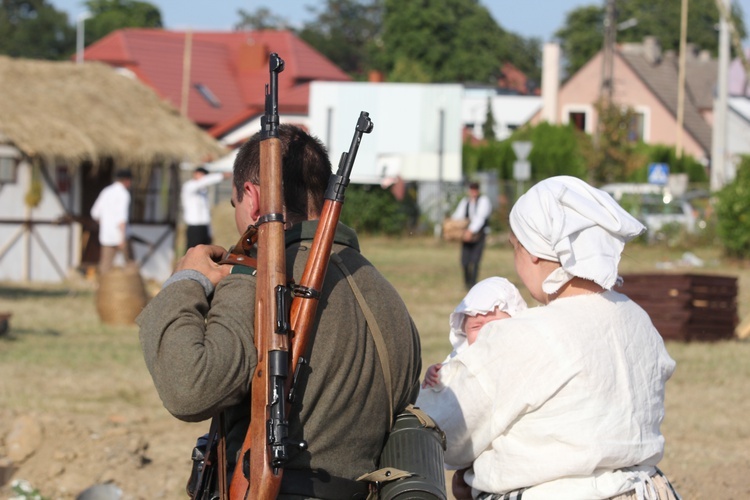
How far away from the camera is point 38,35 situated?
78.8 meters

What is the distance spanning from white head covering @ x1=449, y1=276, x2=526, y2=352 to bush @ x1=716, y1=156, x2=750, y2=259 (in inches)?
970

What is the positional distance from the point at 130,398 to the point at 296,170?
757 centimetres

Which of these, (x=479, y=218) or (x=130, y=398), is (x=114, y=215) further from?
(x=130, y=398)

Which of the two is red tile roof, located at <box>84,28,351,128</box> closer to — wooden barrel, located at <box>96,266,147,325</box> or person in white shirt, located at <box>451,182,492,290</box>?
person in white shirt, located at <box>451,182,492,290</box>

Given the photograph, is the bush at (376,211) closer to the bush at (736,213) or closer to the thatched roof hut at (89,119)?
the bush at (736,213)

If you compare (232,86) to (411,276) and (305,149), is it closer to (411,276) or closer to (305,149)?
(411,276)

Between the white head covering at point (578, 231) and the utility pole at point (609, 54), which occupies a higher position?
the utility pole at point (609, 54)

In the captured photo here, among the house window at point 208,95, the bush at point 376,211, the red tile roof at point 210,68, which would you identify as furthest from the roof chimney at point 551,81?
the bush at point 376,211


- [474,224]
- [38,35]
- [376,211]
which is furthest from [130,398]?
[38,35]

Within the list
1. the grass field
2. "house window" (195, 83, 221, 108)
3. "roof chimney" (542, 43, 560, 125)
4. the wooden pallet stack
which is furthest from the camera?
"roof chimney" (542, 43, 560, 125)

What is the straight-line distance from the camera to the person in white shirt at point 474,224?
1795 centimetres

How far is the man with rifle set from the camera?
109 inches

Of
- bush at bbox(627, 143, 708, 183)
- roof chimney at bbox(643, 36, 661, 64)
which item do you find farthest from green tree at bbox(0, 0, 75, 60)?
bush at bbox(627, 143, 708, 183)

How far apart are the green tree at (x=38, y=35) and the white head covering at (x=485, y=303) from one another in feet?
252
